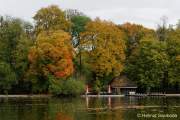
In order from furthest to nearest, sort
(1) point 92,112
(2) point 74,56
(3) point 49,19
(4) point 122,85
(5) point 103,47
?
(4) point 122,85 < (3) point 49,19 < (5) point 103,47 < (2) point 74,56 < (1) point 92,112

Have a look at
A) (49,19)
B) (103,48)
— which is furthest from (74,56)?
(49,19)

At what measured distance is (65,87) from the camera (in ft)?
296

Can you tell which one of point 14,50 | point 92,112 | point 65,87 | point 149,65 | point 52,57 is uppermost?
point 14,50

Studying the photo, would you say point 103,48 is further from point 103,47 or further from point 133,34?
point 133,34

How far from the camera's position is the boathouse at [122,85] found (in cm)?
10238

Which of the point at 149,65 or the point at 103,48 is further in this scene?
the point at 149,65

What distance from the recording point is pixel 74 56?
324 feet

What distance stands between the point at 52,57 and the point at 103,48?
38.1 ft

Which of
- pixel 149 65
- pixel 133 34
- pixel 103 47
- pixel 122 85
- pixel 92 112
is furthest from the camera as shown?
pixel 133 34

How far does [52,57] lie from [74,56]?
7.72m

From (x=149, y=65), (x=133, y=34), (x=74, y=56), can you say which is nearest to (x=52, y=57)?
(x=74, y=56)

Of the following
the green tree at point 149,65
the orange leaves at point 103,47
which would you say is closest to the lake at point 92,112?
the orange leaves at point 103,47

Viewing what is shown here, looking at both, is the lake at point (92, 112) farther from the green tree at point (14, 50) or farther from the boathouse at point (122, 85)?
the boathouse at point (122, 85)

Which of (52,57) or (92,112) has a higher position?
(52,57)
